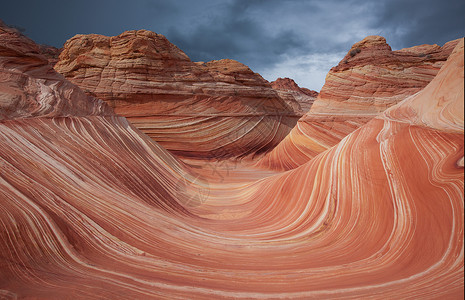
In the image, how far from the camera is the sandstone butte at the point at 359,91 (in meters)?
7.23

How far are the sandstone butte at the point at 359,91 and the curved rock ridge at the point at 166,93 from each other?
8.02 feet

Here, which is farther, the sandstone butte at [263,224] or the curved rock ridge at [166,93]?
the curved rock ridge at [166,93]

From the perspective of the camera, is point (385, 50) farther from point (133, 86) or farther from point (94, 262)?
point (94, 262)

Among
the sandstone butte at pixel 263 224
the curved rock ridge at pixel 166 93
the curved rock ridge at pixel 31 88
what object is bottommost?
the sandstone butte at pixel 263 224

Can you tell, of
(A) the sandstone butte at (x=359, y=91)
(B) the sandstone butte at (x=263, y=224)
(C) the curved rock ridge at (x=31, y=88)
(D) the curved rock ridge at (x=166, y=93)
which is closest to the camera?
(B) the sandstone butte at (x=263, y=224)

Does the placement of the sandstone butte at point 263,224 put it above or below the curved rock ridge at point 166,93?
below

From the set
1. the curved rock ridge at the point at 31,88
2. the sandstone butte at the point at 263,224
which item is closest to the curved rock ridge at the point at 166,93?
the curved rock ridge at the point at 31,88

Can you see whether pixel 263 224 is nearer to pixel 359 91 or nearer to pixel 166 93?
pixel 359 91

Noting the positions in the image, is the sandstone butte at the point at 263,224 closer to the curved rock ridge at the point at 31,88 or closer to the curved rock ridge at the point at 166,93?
the curved rock ridge at the point at 31,88

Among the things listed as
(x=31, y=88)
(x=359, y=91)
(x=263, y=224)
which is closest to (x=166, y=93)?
(x=31, y=88)

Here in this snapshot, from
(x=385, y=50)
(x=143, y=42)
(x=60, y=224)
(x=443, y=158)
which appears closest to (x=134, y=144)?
(x=60, y=224)

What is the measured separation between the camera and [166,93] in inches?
Result: 378

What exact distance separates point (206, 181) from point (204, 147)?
3797 mm

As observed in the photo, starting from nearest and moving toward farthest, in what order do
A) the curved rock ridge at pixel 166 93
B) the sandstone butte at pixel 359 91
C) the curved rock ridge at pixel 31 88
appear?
the curved rock ridge at pixel 31 88 < the sandstone butte at pixel 359 91 < the curved rock ridge at pixel 166 93
